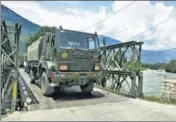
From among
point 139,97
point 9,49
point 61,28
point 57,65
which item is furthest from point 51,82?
point 139,97

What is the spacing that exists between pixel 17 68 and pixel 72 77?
188 centimetres

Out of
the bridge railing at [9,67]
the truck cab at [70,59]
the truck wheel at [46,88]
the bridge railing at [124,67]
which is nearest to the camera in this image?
the bridge railing at [9,67]

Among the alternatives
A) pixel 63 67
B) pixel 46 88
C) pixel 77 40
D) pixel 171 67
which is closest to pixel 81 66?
pixel 63 67

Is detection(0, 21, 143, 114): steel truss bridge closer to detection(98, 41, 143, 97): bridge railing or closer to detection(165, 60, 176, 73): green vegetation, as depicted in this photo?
detection(98, 41, 143, 97): bridge railing

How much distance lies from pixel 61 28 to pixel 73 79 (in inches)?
73.5

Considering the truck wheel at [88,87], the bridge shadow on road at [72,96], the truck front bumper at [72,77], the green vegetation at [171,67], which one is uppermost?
the green vegetation at [171,67]

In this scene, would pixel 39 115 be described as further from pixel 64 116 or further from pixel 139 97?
pixel 139 97

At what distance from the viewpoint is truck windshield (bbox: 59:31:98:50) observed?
311 inches

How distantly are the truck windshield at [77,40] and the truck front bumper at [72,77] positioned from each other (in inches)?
38.3

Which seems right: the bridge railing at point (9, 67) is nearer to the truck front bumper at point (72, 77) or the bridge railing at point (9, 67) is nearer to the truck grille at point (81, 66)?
the truck front bumper at point (72, 77)

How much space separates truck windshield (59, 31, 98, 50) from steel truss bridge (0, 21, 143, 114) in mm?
1575

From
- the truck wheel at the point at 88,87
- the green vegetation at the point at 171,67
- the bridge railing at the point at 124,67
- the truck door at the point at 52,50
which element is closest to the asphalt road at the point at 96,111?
the bridge railing at the point at 124,67

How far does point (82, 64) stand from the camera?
8125mm

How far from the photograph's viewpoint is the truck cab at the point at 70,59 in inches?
304
